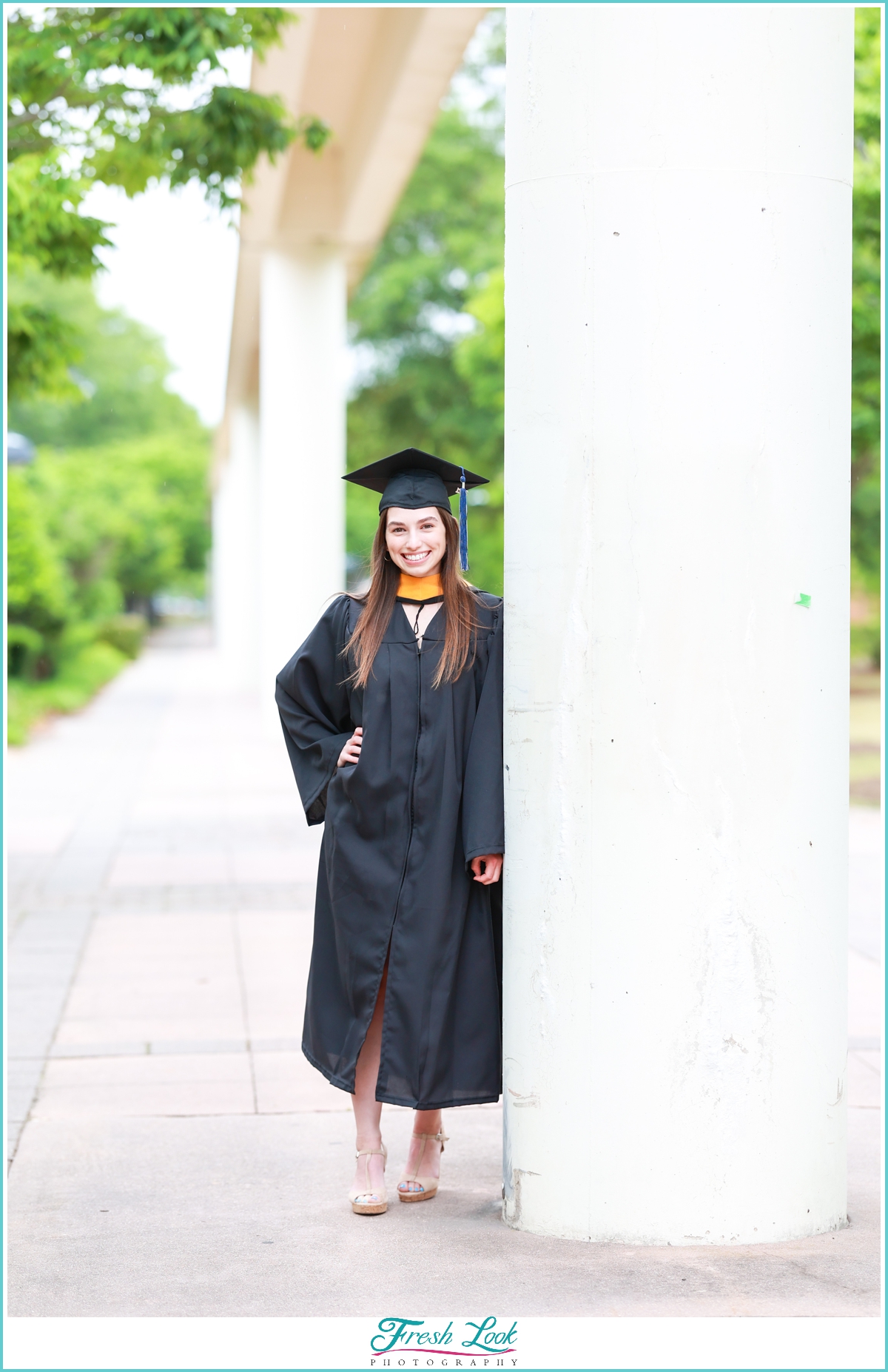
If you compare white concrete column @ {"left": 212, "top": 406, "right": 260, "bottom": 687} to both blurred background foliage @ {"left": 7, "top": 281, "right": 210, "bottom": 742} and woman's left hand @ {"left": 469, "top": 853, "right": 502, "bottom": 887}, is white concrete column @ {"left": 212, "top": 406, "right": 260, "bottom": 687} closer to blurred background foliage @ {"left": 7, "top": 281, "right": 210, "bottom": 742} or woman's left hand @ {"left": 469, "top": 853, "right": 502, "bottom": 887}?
blurred background foliage @ {"left": 7, "top": 281, "right": 210, "bottom": 742}

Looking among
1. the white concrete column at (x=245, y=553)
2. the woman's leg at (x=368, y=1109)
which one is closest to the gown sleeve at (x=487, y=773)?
the woman's leg at (x=368, y=1109)

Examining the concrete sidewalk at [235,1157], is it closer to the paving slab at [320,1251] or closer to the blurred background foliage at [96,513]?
the paving slab at [320,1251]

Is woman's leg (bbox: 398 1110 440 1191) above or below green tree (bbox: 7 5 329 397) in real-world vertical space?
below

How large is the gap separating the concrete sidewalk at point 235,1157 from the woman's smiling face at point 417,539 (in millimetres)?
1792

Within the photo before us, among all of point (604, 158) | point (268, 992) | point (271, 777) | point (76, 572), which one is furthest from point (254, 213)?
point (76, 572)

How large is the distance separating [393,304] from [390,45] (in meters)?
21.0

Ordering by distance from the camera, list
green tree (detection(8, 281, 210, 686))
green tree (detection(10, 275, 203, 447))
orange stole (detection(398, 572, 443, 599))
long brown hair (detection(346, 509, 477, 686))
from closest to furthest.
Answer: long brown hair (detection(346, 509, 477, 686)), orange stole (detection(398, 572, 443, 599)), green tree (detection(8, 281, 210, 686)), green tree (detection(10, 275, 203, 447))

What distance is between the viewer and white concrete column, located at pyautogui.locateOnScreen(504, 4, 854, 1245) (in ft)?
12.7

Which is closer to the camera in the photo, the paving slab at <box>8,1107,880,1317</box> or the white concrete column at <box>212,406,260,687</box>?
the paving slab at <box>8,1107,880,1317</box>

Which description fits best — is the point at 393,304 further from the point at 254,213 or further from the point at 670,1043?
the point at 670,1043

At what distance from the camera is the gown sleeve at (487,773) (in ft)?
13.6

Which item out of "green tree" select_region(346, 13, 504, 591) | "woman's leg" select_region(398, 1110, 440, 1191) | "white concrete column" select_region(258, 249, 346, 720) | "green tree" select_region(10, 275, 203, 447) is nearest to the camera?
"woman's leg" select_region(398, 1110, 440, 1191)

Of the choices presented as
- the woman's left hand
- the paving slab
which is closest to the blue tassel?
→ the woman's left hand

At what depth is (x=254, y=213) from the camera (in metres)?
17.8
